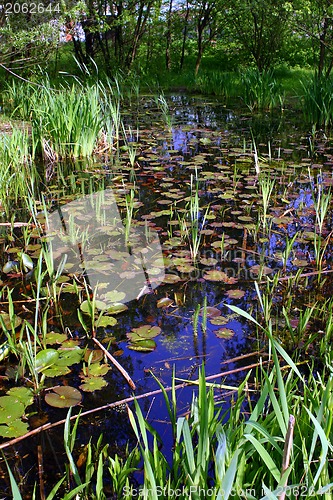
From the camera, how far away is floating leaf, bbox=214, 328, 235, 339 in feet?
5.98

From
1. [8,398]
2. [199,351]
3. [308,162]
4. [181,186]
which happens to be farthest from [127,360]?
[308,162]

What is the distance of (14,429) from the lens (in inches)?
53.6

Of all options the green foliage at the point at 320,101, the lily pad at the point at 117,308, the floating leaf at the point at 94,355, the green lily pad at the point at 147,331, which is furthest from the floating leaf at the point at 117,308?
the green foliage at the point at 320,101

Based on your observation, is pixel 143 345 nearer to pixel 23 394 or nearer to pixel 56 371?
pixel 56 371

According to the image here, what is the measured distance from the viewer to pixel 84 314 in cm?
199

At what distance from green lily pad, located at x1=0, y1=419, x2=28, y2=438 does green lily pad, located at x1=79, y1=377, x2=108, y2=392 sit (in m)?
0.23

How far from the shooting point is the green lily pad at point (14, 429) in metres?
1.34

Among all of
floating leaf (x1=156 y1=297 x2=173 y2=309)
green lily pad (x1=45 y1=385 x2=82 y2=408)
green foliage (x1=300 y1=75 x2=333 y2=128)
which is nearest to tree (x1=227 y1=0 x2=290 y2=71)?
green foliage (x1=300 y1=75 x2=333 y2=128)

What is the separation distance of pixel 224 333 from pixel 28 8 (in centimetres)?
589

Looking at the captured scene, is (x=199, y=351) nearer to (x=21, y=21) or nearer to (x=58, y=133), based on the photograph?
(x=58, y=133)

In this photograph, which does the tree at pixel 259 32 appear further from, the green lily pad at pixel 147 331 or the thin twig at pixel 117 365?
the thin twig at pixel 117 365

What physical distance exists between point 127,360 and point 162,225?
1.32 m

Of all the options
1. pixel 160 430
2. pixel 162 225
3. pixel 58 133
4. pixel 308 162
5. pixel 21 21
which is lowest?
pixel 160 430

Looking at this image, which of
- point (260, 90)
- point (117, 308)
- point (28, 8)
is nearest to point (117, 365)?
point (117, 308)
